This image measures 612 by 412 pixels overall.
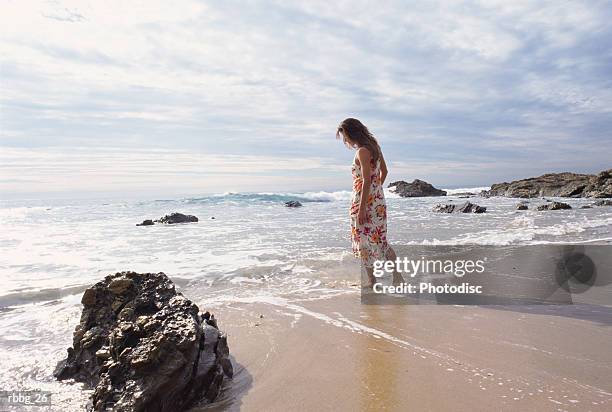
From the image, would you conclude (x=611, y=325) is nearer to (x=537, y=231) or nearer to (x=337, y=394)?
(x=337, y=394)

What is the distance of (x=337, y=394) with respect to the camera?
2400mm

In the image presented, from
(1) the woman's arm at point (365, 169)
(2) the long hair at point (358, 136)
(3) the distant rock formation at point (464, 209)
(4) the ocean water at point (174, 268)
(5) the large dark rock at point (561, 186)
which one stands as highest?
(5) the large dark rock at point (561, 186)

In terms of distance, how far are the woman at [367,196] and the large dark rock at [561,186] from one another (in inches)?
1269

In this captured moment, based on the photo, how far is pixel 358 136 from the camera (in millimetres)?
4727

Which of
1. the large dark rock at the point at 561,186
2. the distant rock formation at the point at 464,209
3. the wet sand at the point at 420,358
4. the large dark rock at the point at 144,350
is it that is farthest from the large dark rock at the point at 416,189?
the large dark rock at the point at 144,350

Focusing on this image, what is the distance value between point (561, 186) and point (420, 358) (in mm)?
41891

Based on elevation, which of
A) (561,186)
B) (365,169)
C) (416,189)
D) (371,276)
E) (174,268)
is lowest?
(174,268)

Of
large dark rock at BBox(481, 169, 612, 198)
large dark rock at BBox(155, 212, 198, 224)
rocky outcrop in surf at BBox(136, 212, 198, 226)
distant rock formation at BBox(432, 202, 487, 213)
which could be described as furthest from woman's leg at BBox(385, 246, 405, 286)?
large dark rock at BBox(481, 169, 612, 198)

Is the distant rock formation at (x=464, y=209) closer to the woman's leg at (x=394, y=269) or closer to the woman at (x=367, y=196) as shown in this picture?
the woman's leg at (x=394, y=269)

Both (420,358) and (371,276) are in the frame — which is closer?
(420,358)

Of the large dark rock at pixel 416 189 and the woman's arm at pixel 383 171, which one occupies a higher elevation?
the large dark rock at pixel 416 189

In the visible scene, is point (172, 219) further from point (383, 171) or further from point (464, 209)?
point (383, 171)

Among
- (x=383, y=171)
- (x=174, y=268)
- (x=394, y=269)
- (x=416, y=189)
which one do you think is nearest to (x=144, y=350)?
(x=394, y=269)

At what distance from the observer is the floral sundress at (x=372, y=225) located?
4.84 meters
